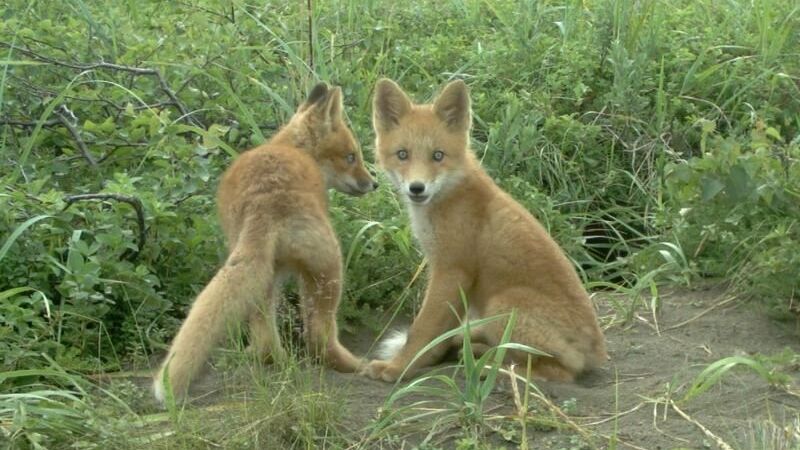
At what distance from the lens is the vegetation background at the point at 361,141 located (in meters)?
5.93

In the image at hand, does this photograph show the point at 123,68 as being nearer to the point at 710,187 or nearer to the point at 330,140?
the point at 330,140

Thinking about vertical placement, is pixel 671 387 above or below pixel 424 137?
below

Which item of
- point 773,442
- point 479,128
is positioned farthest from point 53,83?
point 773,442

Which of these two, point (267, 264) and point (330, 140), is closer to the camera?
point (267, 264)

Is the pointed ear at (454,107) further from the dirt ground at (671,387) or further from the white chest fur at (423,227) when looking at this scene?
the dirt ground at (671,387)

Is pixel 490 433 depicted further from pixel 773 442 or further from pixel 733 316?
pixel 733 316

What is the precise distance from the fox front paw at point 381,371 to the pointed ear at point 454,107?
1.28 metres

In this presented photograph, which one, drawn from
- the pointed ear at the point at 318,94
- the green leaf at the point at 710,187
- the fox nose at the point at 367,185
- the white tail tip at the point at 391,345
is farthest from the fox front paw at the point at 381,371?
the green leaf at the point at 710,187

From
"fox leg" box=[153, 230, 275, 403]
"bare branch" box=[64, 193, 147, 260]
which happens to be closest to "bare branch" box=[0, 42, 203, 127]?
"bare branch" box=[64, 193, 147, 260]

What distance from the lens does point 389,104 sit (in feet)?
20.7

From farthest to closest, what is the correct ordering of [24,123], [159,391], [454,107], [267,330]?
[24,123]
[454,107]
[267,330]
[159,391]

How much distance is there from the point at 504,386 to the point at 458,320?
52 centimetres

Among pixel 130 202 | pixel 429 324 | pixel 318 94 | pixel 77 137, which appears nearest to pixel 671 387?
pixel 429 324

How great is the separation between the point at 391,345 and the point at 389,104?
1205 millimetres
